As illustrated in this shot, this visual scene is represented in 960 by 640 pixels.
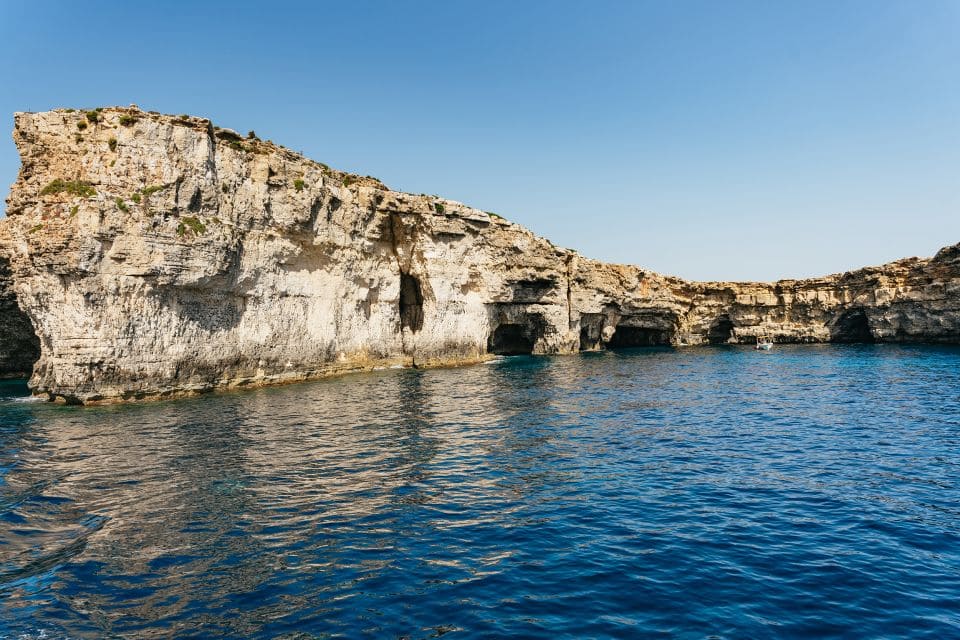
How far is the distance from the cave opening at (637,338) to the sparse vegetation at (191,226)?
67.7 metres

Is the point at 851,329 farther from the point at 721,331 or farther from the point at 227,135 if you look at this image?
the point at 227,135

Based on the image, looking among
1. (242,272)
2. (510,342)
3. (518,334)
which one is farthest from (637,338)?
(242,272)

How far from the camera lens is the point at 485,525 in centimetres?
1277

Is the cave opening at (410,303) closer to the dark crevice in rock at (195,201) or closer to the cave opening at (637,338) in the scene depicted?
the dark crevice in rock at (195,201)

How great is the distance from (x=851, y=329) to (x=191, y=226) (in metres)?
93.9

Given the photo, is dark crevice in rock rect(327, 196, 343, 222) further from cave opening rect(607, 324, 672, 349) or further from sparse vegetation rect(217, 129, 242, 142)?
cave opening rect(607, 324, 672, 349)

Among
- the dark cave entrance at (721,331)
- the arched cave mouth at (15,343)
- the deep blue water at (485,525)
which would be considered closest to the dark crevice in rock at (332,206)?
the deep blue water at (485,525)

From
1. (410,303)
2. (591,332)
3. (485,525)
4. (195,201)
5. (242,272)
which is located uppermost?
(195,201)

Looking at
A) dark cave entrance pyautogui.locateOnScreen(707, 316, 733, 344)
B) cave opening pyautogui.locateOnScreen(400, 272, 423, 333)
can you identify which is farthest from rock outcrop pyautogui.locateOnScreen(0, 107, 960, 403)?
dark cave entrance pyautogui.locateOnScreen(707, 316, 733, 344)

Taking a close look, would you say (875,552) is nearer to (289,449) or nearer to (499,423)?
(499,423)

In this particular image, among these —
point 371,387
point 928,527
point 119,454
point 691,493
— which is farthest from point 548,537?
point 371,387

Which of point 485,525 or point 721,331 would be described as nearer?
point 485,525

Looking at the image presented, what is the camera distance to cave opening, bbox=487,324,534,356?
244ft

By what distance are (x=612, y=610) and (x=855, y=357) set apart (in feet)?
200
